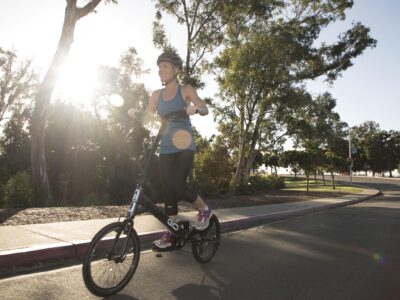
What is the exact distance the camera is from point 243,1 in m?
18.6

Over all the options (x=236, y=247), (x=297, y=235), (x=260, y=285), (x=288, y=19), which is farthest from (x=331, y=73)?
(x=260, y=285)

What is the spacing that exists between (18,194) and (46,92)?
430 centimetres

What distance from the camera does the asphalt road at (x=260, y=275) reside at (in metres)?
3.59

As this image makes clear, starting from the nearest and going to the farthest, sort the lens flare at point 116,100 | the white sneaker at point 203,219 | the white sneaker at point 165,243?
the white sneaker at point 165,243, the white sneaker at point 203,219, the lens flare at point 116,100

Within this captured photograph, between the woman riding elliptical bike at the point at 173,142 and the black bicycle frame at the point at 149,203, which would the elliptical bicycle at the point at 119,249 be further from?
the woman riding elliptical bike at the point at 173,142

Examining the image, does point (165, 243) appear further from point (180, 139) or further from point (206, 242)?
point (180, 139)

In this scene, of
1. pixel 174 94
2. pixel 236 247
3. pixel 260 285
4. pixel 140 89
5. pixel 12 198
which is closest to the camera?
pixel 260 285

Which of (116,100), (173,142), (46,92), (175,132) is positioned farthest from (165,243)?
(116,100)

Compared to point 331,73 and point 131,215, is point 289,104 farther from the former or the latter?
point 131,215

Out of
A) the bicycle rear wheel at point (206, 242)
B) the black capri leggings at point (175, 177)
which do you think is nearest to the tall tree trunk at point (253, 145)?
the bicycle rear wheel at point (206, 242)

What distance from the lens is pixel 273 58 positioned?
1802 centimetres

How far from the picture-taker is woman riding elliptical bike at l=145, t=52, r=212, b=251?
14.2ft

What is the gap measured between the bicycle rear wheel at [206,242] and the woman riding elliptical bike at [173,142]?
429 mm

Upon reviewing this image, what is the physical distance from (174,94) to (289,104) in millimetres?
17182
